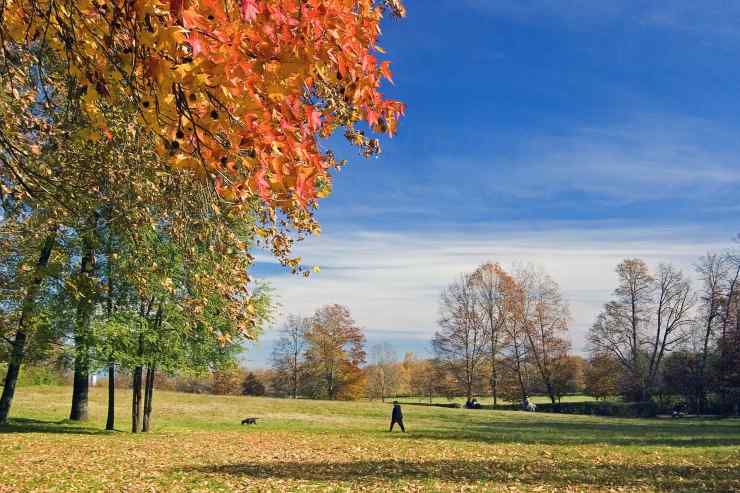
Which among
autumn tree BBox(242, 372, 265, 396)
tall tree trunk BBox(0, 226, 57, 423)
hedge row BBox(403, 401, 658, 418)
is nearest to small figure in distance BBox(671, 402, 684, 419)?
hedge row BBox(403, 401, 658, 418)

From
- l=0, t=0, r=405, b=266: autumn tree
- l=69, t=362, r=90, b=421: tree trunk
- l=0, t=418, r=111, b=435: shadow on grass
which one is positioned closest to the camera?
l=0, t=0, r=405, b=266: autumn tree

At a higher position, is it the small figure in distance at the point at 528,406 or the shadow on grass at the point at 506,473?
the shadow on grass at the point at 506,473

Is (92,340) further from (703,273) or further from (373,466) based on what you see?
(703,273)

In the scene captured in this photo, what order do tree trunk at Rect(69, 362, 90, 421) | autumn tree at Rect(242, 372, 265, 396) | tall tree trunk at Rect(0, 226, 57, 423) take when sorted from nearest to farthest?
tall tree trunk at Rect(0, 226, 57, 423) → tree trunk at Rect(69, 362, 90, 421) → autumn tree at Rect(242, 372, 265, 396)

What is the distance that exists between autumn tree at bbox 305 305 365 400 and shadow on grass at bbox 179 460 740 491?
176ft

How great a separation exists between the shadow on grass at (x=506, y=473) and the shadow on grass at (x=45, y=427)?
11.7 m

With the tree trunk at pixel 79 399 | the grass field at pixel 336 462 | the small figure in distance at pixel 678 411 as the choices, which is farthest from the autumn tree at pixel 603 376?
the tree trunk at pixel 79 399

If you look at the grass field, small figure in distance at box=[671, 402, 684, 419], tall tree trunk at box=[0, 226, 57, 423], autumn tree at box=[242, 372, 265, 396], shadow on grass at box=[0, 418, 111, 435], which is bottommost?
autumn tree at box=[242, 372, 265, 396]

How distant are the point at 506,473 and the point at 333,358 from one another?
183 ft

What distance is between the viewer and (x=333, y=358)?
67.4 metres

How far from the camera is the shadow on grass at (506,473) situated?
11742 millimetres

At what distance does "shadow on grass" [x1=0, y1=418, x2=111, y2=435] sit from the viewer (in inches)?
849

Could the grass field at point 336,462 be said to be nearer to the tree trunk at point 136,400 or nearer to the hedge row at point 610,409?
the tree trunk at point 136,400

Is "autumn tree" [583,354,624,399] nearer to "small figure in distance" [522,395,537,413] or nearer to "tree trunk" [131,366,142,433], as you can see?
"small figure in distance" [522,395,537,413]
